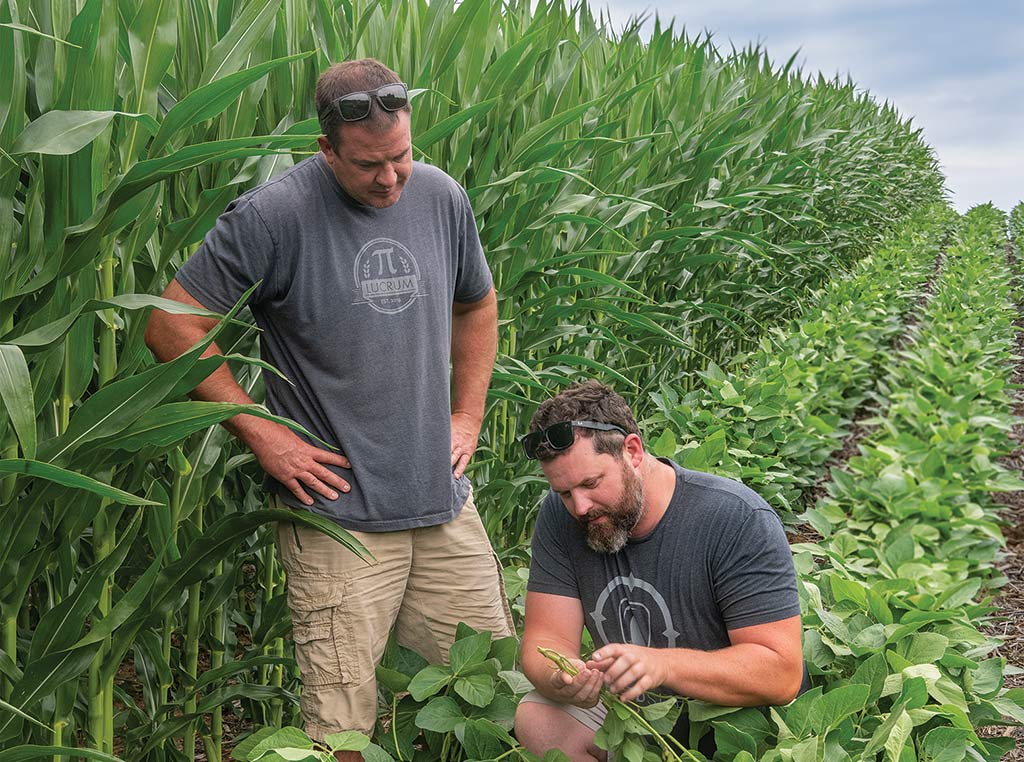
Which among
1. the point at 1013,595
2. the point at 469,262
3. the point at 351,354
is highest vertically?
the point at 469,262

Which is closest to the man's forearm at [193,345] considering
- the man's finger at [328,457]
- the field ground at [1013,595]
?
the man's finger at [328,457]

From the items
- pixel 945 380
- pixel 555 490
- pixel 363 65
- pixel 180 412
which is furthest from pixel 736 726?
pixel 945 380

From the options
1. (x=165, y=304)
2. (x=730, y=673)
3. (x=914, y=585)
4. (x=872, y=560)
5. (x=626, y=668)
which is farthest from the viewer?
(x=872, y=560)

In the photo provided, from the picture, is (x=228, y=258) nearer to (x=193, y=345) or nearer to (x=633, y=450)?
(x=193, y=345)

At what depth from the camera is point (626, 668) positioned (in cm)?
196

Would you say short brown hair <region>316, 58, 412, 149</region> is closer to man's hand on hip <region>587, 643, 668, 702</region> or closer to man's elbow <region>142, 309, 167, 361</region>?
man's elbow <region>142, 309, 167, 361</region>

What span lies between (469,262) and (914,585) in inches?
60.9

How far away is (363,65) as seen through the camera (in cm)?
216

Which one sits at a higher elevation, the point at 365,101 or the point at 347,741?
the point at 365,101

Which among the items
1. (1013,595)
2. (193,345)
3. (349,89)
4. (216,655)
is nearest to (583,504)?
(193,345)

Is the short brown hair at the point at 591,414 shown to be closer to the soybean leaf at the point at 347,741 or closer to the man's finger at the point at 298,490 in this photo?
the man's finger at the point at 298,490

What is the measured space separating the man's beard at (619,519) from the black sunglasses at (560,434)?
3.4 inches

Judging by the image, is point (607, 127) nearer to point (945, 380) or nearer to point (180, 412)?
point (180, 412)

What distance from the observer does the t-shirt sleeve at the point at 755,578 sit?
2137mm
